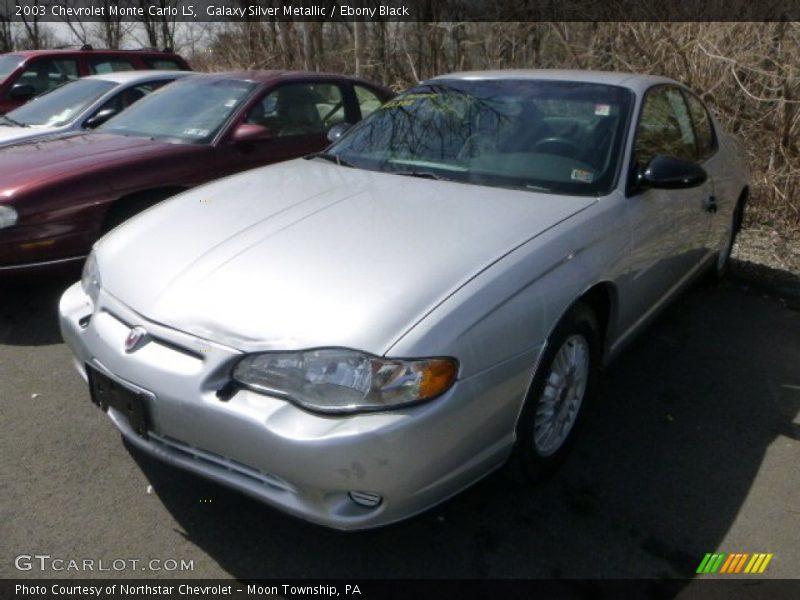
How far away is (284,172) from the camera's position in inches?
141

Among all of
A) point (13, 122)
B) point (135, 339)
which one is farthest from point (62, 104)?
point (135, 339)

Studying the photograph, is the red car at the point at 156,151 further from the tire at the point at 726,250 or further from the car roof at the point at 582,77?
the tire at the point at 726,250

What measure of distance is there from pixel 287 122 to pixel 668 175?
3.41 metres

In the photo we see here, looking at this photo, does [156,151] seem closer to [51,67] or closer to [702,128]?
[702,128]

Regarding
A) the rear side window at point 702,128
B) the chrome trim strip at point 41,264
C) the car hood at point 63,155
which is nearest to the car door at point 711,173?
the rear side window at point 702,128

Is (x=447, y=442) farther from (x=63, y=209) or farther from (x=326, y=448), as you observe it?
(x=63, y=209)

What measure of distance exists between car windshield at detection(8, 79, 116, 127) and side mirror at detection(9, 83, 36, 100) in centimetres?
123

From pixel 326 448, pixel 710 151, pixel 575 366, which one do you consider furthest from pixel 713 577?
pixel 710 151

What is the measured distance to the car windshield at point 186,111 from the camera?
523 cm

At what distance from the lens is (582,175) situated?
3164 mm

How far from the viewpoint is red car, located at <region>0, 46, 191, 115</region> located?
8273 millimetres

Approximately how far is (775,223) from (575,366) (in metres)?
4.79

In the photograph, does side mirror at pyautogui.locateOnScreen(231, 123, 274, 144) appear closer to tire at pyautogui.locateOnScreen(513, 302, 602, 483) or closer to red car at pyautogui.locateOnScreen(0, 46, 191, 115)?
tire at pyautogui.locateOnScreen(513, 302, 602, 483)
